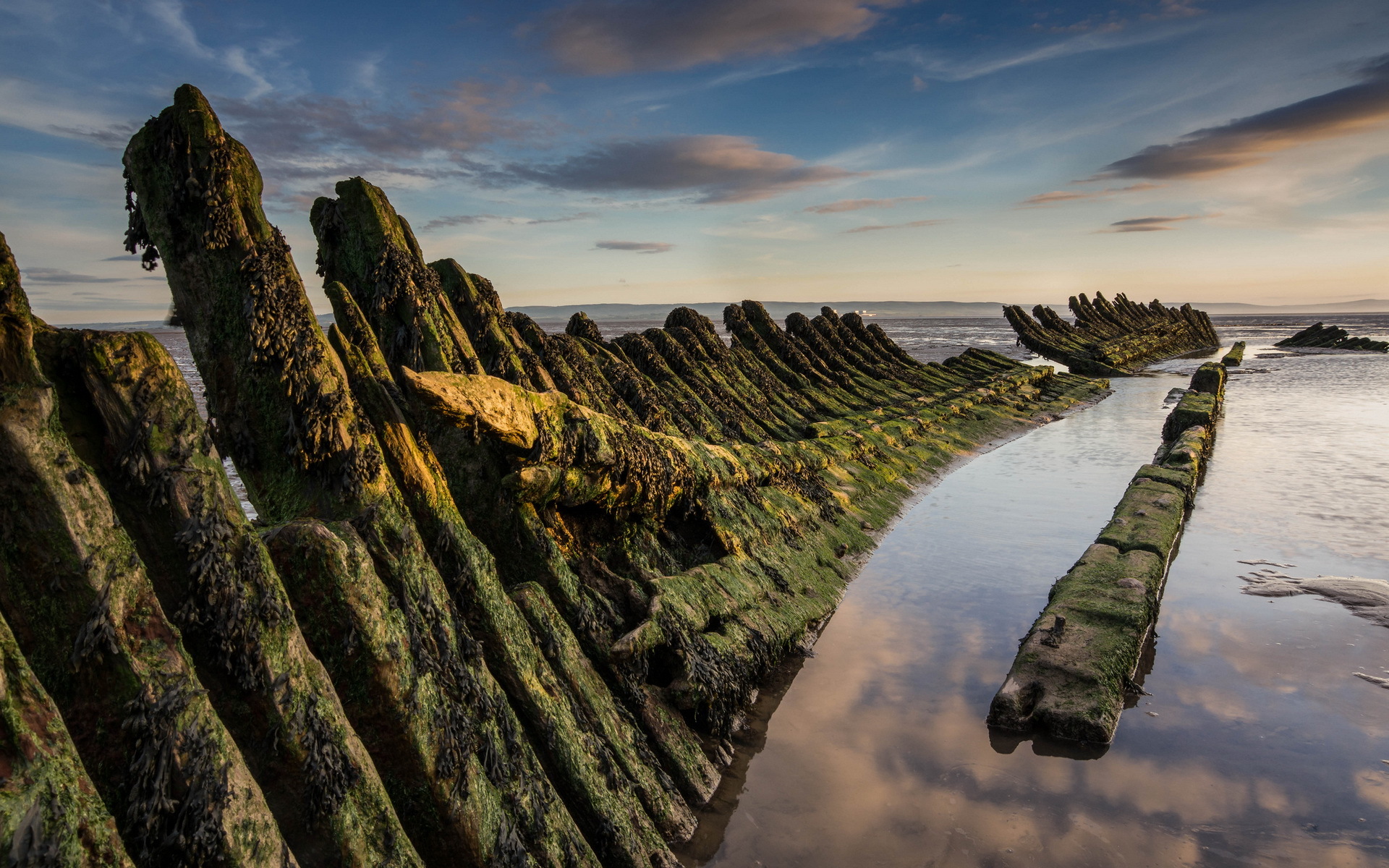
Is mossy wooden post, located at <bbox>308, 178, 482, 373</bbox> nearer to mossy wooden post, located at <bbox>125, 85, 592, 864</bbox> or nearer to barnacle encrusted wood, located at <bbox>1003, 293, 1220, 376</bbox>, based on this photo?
mossy wooden post, located at <bbox>125, 85, 592, 864</bbox>

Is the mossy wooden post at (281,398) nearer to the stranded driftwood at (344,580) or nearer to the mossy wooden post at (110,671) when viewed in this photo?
the stranded driftwood at (344,580)

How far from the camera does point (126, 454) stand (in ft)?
11.2

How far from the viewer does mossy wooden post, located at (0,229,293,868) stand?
2789 mm

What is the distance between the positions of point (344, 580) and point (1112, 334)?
158 ft

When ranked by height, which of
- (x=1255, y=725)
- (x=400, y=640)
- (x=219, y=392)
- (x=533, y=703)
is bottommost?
(x=1255, y=725)

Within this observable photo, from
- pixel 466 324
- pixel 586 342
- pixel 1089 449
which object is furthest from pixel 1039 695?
pixel 1089 449

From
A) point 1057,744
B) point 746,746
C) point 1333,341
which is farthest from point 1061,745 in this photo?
point 1333,341

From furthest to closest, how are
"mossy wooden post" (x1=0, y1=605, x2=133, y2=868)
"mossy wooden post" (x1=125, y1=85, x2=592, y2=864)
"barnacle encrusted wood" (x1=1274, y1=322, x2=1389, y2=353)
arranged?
1. "barnacle encrusted wood" (x1=1274, y1=322, x2=1389, y2=353)
2. "mossy wooden post" (x1=125, y1=85, x2=592, y2=864)
3. "mossy wooden post" (x1=0, y1=605, x2=133, y2=868)

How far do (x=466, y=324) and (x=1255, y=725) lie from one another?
7515 mm

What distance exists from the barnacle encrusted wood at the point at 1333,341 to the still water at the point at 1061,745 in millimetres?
49179

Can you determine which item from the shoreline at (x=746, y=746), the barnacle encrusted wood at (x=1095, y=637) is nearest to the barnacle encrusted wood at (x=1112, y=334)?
the barnacle encrusted wood at (x=1095, y=637)

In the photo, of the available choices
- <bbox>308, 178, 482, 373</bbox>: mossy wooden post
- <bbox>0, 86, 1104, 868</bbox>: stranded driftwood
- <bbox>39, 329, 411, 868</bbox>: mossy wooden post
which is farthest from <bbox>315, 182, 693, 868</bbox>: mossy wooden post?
Result: <bbox>39, 329, 411, 868</bbox>: mossy wooden post

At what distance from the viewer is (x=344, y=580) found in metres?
3.84

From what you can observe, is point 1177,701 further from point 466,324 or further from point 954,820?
point 466,324
